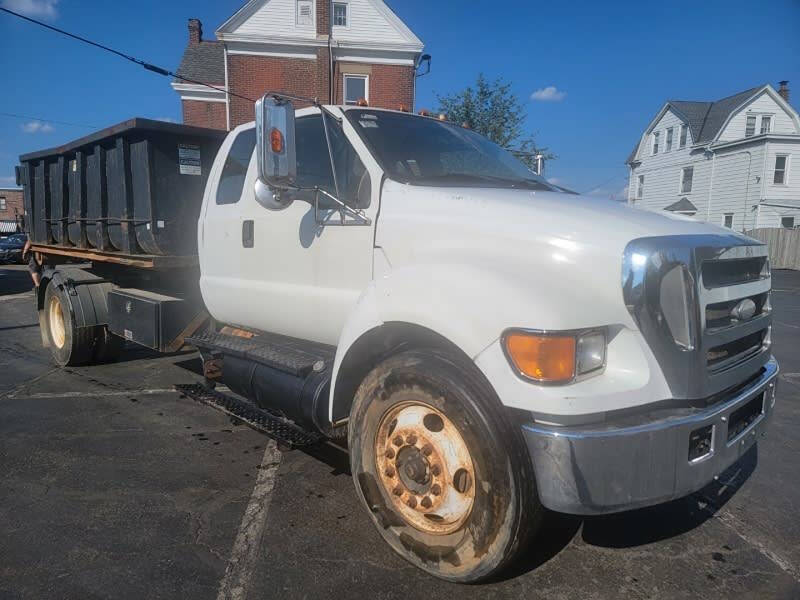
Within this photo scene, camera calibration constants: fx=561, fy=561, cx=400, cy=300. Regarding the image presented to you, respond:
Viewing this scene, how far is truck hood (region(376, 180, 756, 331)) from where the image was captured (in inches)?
86.5

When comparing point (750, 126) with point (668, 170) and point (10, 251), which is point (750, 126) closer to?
point (668, 170)

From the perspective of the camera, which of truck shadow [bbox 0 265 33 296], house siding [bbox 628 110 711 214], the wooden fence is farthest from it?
house siding [bbox 628 110 711 214]

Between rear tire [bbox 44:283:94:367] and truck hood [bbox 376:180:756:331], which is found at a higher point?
truck hood [bbox 376:180:756:331]

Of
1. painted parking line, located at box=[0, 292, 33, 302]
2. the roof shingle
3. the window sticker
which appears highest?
the roof shingle

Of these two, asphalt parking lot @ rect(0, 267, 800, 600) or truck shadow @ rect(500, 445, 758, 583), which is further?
truck shadow @ rect(500, 445, 758, 583)

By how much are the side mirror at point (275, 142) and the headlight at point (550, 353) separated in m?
1.48

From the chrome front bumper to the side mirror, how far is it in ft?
5.78

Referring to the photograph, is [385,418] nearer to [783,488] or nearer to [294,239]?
[294,239]

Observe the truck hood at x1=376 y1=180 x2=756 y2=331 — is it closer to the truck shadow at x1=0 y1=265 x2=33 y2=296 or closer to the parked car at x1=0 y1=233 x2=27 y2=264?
the truck shadow at x1=0 y1=265 x2=33 y2=296

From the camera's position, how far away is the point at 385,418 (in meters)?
2.71

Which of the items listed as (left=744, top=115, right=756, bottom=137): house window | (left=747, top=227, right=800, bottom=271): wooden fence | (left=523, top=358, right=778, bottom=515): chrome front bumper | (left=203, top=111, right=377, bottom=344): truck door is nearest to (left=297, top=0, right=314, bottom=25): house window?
(left=203, top=111, right=377, bottom=344): truck door

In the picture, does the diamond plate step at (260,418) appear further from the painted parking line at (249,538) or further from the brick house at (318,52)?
the brick house at (318,52)

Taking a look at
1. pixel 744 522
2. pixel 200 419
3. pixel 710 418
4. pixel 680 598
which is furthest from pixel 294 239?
pixel 744 522

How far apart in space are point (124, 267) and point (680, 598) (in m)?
5.52
